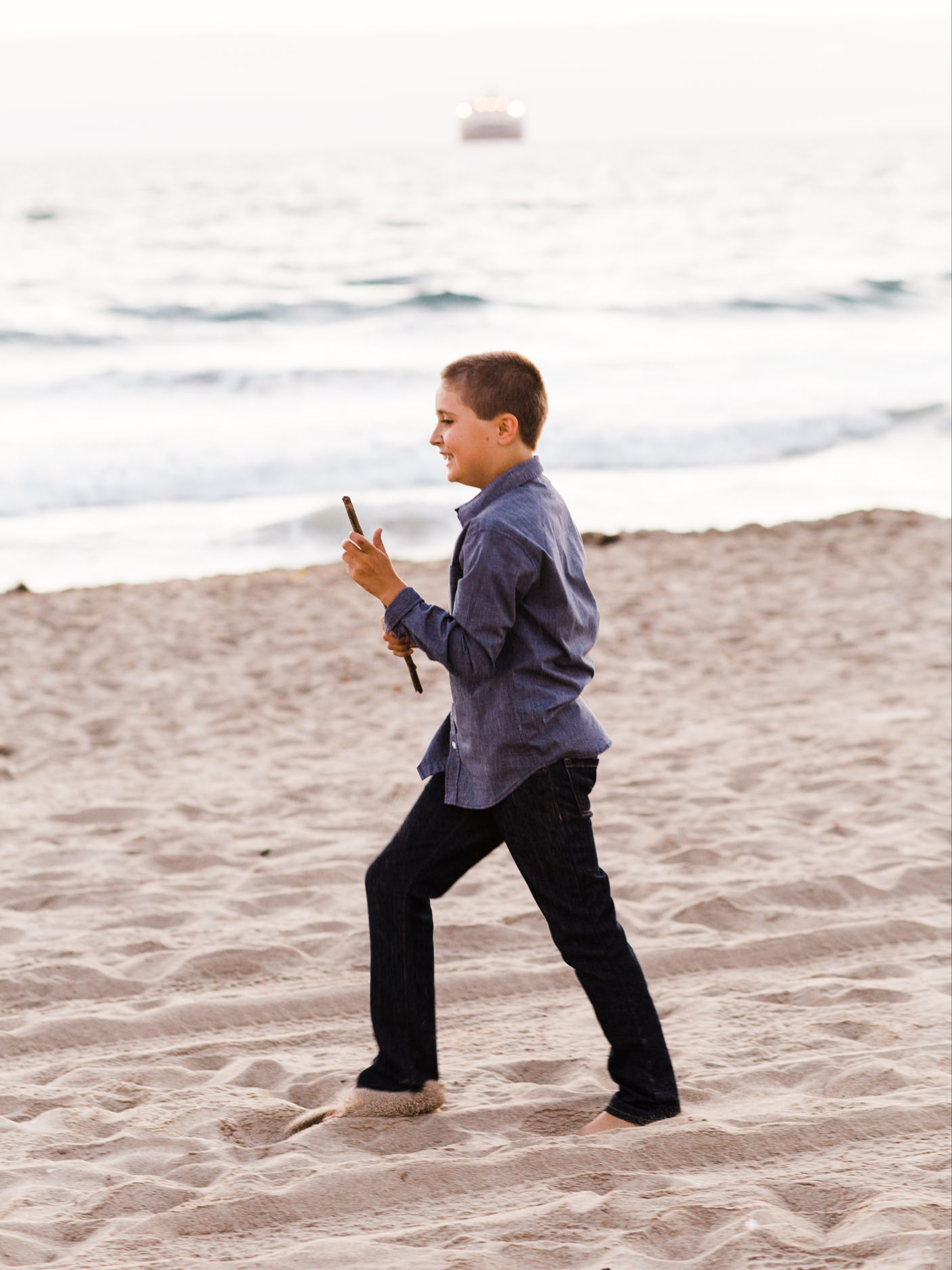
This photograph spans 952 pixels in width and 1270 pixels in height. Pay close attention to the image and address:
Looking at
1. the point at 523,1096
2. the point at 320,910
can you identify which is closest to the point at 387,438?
the point at 320,910

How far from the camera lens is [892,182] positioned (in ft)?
190

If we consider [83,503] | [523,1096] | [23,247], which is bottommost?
[523,1096]

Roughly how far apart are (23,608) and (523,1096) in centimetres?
650

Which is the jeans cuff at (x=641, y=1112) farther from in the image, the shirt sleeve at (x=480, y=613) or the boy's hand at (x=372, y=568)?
the boy's hand at (x=372, y=568)

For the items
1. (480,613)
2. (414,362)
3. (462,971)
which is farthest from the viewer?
(414,362)

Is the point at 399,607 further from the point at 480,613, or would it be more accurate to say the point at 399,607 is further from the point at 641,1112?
the point at 641,1112

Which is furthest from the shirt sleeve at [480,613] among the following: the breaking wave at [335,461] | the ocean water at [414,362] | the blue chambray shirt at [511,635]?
the breaking wave at [335,461]

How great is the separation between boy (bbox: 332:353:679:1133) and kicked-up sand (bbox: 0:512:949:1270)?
378 mm

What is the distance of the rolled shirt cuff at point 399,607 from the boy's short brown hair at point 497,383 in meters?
0.38

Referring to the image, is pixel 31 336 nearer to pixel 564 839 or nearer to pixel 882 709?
pixel 882 709

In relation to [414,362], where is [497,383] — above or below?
below

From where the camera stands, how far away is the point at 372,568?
2500 mm

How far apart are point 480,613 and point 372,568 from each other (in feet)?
0.75

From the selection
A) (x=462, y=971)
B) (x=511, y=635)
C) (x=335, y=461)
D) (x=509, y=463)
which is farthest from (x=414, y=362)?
(x=511, y=635)
